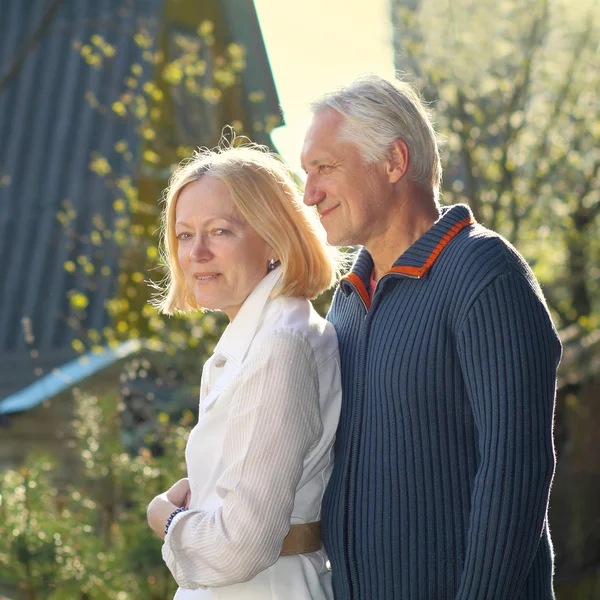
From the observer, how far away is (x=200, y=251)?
7.80 feet

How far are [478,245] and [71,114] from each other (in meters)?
7.07

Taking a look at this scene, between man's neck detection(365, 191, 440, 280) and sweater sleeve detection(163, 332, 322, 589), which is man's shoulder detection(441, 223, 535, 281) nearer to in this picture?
man's neck detection(365, 191, 440, 280)

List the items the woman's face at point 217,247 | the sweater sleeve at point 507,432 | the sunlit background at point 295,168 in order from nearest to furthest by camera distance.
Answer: the sweater sleeve at point 507,432 → the woman's face at point 217,247 → the sunlit background at point 295,168

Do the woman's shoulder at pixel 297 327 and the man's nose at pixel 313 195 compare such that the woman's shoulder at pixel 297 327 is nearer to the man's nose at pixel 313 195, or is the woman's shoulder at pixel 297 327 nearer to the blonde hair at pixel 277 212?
the blonde hair at pixel 277 212

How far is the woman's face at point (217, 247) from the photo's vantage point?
7.78 feet

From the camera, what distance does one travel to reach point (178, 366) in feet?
17.4

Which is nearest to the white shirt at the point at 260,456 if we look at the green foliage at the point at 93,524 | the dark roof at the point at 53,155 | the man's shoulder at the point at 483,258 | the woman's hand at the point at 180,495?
the woman's hand at the point at 180,495

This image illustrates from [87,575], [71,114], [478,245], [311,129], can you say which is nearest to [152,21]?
[71,114]

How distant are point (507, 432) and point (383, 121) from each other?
844mm

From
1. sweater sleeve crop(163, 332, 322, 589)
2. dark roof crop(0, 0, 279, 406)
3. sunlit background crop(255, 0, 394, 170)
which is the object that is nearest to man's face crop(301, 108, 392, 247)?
sweater sleeve crop(163, 332, 322, 589)

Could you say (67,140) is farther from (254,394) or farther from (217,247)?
(254,394)

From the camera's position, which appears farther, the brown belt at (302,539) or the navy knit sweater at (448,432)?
the brown belt at (302,539)

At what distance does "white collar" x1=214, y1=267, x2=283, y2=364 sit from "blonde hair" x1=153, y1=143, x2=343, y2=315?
0.03 metres

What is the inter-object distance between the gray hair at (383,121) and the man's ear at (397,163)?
0.02 metres
